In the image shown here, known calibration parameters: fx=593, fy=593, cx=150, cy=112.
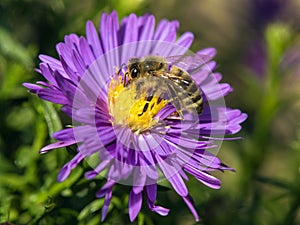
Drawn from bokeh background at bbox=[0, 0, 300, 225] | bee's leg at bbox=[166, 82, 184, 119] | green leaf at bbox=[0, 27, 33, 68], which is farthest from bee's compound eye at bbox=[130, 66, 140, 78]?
green leaf at bbox=[0, 27, 33, 68]

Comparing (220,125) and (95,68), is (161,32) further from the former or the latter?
(220,125)

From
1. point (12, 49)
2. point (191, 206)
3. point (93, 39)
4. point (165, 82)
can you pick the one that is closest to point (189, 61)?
point (165, 82)

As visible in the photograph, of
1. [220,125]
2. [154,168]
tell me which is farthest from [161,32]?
[154,168]

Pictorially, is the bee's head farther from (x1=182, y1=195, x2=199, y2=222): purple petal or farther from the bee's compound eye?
(x1=182, y1=195, x2=199, y2=222): purple petal

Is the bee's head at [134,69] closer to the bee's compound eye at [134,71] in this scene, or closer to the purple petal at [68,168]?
the bee's compound eye at [134,71]

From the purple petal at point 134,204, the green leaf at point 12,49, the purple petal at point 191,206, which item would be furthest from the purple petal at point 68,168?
the green leaf at point 12,49

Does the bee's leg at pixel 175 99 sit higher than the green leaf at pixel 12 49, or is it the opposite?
the green leaf at pixel 12 49

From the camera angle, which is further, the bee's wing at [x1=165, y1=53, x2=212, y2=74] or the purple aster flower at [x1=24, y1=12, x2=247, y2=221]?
the bee's wing at [x1=165, y1=53, x2=212, y2=74]
